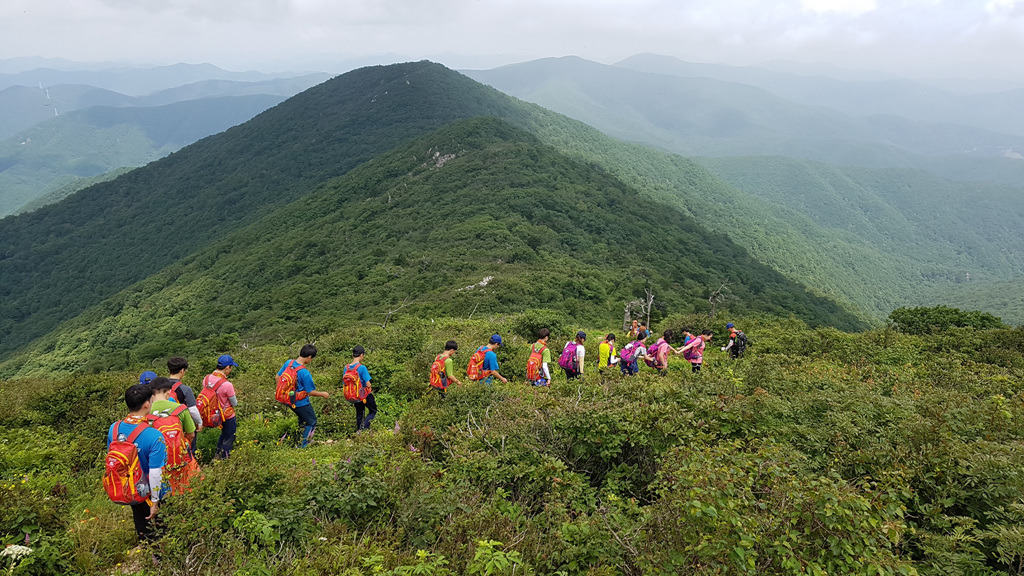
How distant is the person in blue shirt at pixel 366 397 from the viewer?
8.92 meters

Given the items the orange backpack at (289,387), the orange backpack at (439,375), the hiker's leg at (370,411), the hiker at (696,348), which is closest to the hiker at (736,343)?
the hiker at (696,348)

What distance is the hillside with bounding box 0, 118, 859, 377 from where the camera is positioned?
33.2 metres

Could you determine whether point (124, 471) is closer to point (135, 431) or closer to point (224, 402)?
point (135, 431)

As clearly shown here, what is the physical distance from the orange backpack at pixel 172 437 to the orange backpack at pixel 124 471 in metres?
0.23

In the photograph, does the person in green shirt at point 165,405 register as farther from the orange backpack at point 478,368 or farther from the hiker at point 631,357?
the hiker at point 631,357

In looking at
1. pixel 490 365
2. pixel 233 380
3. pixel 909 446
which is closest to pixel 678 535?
pixel 909 446

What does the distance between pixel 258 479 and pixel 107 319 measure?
203 ft

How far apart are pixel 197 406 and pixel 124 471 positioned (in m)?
2.54

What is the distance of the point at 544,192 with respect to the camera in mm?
58281

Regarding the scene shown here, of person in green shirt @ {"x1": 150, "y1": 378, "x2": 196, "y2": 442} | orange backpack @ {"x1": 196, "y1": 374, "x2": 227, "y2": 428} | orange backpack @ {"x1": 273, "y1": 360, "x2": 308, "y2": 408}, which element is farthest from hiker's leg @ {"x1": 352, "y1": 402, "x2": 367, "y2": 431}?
person in green shirt @ {"x1": 150, "y1": 378, "x2": 196, "y2": 442}

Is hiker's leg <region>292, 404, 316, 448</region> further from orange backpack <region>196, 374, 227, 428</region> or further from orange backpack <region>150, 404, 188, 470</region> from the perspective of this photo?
orange backpack <region>150, 404, 188, 470</region>

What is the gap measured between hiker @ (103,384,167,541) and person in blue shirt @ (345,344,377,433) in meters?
3.83

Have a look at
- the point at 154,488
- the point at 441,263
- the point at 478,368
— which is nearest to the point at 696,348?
the point at 478,368

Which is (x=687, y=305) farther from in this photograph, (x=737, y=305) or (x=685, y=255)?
(x=685, y=255)
